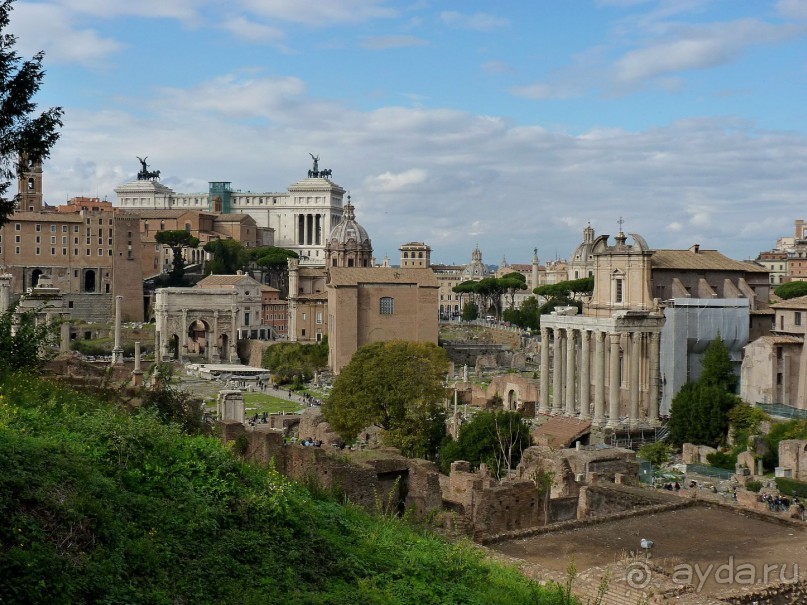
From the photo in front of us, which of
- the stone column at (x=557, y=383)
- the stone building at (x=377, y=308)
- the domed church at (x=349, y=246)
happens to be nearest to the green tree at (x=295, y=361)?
the stone building at (x=377, y=308)

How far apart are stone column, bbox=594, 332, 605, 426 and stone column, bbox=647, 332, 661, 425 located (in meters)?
1.93

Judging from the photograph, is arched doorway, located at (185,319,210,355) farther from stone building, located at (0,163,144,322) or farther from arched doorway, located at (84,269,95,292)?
arched doorway, located at (84,269,95,292)

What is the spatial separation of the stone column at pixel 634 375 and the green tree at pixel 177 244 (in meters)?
57.0

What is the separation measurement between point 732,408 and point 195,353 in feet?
162

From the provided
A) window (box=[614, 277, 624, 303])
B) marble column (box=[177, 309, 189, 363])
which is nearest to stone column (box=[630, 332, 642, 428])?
window (box=[614, 277, 624, 303])

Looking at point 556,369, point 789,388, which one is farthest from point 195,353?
point 789,388

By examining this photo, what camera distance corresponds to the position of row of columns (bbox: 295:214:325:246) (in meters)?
123

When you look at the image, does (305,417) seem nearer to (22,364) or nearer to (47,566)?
(22,364)

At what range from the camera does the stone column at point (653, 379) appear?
40094 mm

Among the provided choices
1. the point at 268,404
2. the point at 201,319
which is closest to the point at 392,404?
the point at 268,404

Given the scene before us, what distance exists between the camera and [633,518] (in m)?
15.9

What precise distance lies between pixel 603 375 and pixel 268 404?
17254 millimetres

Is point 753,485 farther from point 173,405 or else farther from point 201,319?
point 201,319
